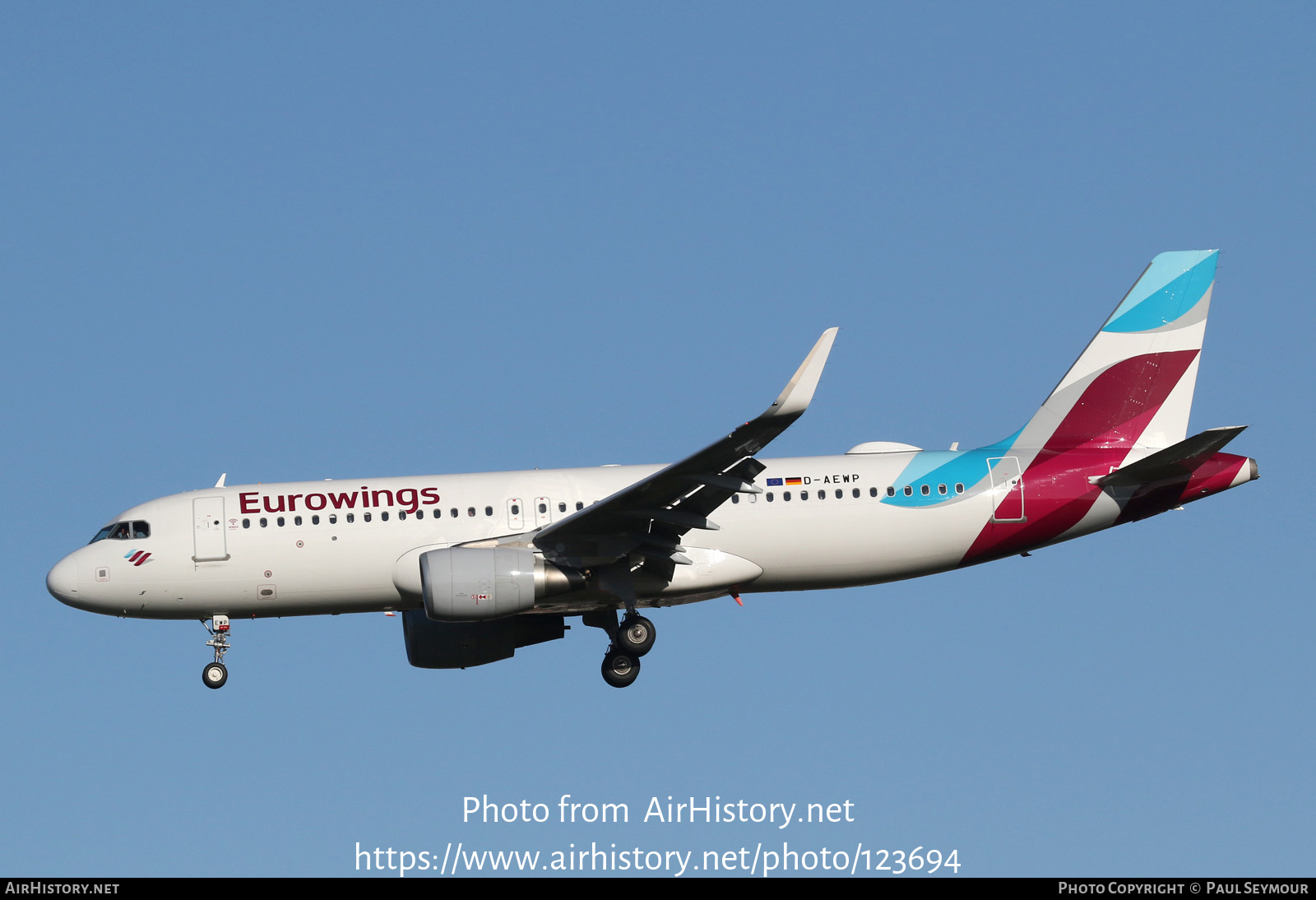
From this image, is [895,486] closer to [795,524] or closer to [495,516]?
[795,524]

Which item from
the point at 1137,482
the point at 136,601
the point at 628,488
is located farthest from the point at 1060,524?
the point at 136,601

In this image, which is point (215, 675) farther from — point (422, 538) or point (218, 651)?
point (422, 538)

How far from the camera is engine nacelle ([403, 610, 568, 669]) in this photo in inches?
1178

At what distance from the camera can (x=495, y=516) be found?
92.9 ft

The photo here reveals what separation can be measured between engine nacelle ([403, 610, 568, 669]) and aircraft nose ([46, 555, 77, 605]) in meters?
5.97

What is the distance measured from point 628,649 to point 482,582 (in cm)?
334

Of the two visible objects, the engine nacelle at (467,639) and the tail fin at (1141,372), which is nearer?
the tail fin at (1141,372)

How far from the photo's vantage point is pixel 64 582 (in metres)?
28.6

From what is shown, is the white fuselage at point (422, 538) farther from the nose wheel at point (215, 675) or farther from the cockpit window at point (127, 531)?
the nose wheel at point (215, 675)

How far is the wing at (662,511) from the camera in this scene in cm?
2448

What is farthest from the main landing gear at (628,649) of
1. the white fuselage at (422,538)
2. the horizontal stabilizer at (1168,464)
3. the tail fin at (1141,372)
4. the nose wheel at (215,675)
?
the horizontal stabilizer at (1168,464)

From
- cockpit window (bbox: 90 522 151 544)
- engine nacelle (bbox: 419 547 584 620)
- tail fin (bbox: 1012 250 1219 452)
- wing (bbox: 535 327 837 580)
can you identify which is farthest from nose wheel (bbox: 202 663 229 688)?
tail fin (bbox: 1012 250 1219 452)

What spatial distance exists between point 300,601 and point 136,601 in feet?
9.83

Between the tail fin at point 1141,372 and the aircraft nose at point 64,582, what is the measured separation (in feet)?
56.9
